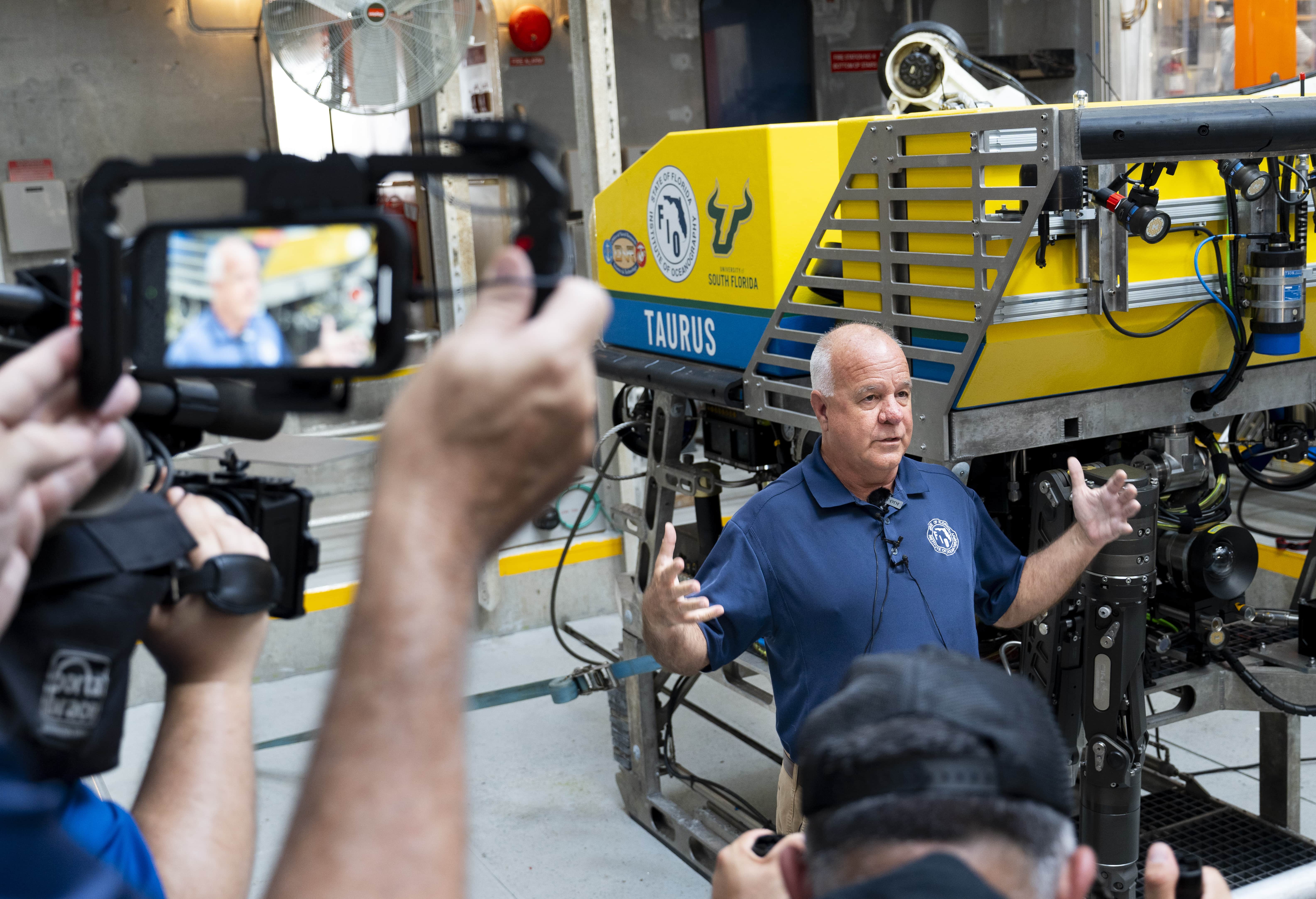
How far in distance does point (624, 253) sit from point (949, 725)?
3.47 meters

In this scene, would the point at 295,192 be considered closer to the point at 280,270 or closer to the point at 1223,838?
the point at 280,270

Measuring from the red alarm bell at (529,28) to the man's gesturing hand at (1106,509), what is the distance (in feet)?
18.9

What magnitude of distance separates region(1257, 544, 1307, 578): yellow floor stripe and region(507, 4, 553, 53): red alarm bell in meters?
5.07

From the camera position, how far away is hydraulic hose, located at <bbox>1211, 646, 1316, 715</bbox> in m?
3.43

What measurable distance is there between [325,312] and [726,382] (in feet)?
9.21

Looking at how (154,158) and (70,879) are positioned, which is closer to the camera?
(70,879)

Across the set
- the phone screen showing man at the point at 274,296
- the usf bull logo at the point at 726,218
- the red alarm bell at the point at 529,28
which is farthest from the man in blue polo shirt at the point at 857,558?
the red alarm bell at the point at 529,28

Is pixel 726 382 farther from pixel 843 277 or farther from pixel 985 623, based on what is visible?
pixel 985 623

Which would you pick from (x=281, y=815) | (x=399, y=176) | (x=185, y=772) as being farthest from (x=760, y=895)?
(x=281, y=815)

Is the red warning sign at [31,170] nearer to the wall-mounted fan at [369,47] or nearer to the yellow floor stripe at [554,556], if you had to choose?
the wall-mounted fan at [369,47]

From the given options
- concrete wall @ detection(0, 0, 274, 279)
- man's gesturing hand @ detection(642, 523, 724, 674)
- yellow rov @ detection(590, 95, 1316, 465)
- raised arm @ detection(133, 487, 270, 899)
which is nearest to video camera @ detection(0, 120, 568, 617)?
raised arm @ detection(133, 487, 270, 899)

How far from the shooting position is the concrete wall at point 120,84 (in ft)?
22.1

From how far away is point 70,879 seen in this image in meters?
0.71

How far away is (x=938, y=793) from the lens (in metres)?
0.91
